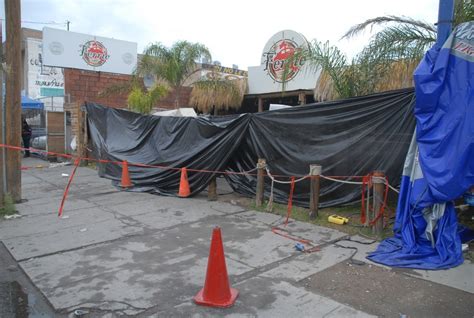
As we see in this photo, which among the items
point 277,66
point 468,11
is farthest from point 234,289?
point 277,66

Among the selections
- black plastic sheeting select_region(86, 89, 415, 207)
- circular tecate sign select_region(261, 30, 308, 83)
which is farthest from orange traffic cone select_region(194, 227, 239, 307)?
circular tecate sign select_region(261, 30, 308, 83)

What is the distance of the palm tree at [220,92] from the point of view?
14938 mm

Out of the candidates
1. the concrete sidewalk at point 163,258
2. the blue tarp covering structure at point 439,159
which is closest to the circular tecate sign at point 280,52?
the concrete sidewalk at point 163,258

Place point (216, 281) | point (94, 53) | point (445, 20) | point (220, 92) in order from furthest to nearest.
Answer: point (94, 53), point (220, 92), point (445, 20), point (216, 281)

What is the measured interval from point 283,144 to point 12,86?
550 cm

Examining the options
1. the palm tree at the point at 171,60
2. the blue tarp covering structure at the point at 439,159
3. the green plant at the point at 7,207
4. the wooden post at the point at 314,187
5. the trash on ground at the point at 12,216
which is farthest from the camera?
the palm tree at the point at 171,60

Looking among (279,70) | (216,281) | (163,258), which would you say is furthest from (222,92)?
(216,281)

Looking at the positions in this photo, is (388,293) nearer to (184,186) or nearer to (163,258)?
(163,258)

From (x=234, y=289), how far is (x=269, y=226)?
2514 millimetres

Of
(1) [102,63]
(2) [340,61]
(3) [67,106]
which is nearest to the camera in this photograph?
(2) [340,61]

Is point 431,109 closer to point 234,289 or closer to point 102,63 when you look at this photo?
point 234,289

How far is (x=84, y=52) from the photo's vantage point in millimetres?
18516

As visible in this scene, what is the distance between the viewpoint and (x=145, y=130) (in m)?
10.7

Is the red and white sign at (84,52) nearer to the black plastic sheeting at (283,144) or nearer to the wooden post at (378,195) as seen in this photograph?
the black plastic sheeting at (283,144)
